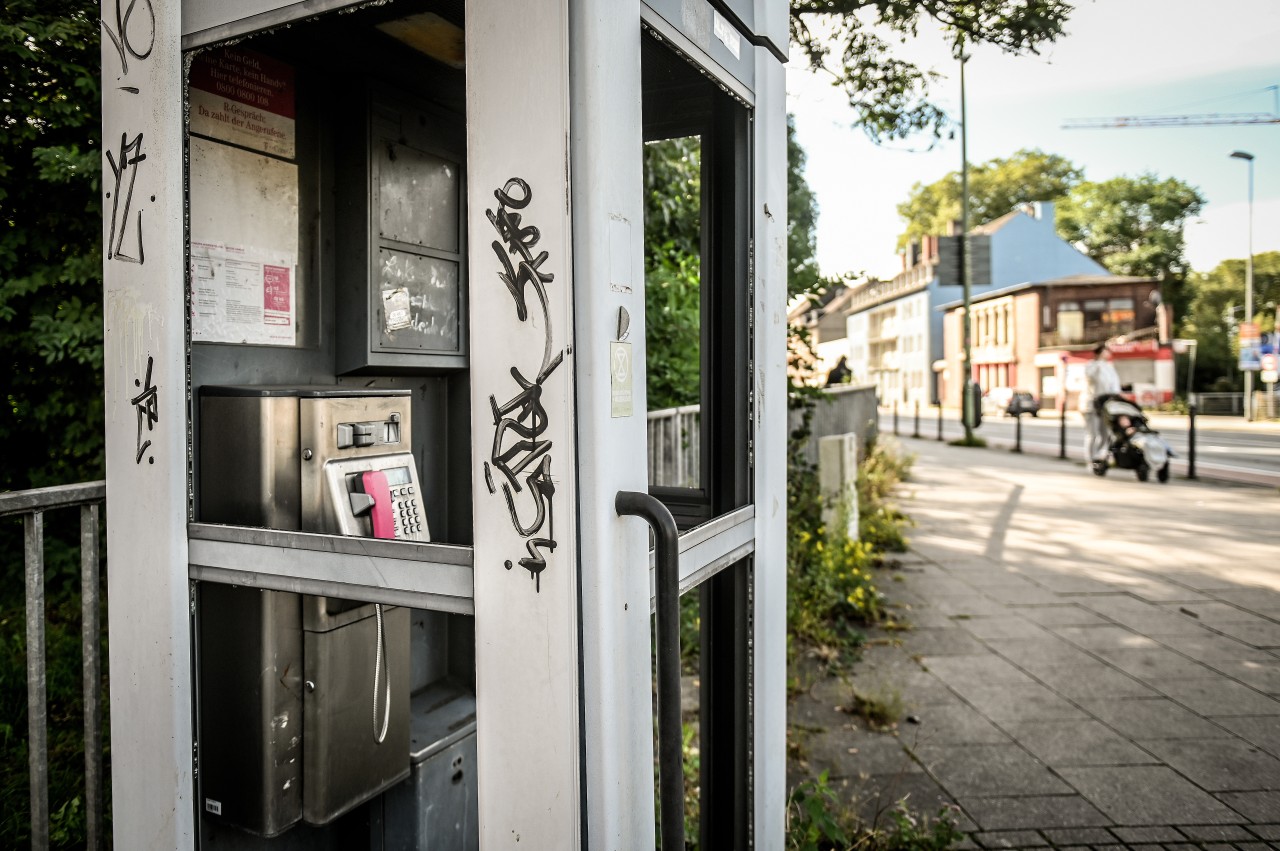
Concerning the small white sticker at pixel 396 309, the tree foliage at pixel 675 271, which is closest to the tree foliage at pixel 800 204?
the tree foliage at pixel 675 271

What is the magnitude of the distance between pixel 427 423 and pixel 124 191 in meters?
1.20

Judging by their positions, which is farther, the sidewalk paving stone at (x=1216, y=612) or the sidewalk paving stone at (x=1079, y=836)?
the sidewalk paving stone at (x=1216, y=612)

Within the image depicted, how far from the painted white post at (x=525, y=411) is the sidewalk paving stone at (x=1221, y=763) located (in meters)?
2.96

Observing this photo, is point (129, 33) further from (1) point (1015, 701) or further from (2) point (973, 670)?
(2) point (973, 670)

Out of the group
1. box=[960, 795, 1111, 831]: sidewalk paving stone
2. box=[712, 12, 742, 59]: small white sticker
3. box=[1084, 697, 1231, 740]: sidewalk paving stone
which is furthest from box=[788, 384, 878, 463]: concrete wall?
box=[712, 12, 742, 59]: small white sticker

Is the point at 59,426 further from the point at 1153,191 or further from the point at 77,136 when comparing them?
the point at 1153,191

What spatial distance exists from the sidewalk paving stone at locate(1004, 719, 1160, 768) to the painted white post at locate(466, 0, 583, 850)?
2.74m

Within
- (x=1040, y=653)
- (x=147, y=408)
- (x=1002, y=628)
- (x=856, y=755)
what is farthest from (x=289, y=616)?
(x=1002, y=628)

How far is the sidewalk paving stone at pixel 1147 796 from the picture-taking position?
3.05 m

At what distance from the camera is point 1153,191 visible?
51875mm

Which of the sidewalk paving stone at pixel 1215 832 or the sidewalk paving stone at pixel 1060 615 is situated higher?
the sidewalk paving stone at pixel 1060 615

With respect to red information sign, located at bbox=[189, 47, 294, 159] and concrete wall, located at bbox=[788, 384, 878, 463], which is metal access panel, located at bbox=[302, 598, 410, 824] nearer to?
red information sign, located at bbox=[189, 47, 294, 159]

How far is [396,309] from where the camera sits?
2.60 m

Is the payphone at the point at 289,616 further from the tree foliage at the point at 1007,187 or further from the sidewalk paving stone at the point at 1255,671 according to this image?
the tree foliage at the point at 1007,187
